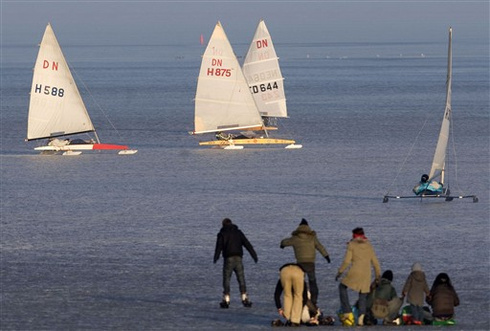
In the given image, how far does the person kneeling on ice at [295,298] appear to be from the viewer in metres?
27.3

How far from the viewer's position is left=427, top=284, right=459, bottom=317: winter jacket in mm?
27672

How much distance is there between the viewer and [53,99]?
2751 inches

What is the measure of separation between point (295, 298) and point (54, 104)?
43940 millimetres

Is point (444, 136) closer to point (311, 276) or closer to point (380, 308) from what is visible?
point (311, 276)

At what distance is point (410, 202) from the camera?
50125 millimetres

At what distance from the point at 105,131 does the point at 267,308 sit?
60209 mm

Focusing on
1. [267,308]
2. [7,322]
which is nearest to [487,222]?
[267,308]

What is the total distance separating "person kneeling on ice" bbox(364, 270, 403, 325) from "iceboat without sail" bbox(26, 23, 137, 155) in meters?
42.4

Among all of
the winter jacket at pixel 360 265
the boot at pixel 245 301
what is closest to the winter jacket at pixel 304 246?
the winter jacket at pixel 360 265

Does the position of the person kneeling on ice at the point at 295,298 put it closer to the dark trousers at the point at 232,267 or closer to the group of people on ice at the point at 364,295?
the group of people on ice at the point at 364,295

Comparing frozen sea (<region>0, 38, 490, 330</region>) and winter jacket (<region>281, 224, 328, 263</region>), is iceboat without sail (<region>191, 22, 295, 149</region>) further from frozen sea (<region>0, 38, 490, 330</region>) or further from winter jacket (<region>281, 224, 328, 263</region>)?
winter jacket (<region>281, 224, 328, 263</region>)

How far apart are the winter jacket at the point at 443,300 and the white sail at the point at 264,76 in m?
54.2

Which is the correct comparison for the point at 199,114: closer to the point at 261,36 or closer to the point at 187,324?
the point at 261,36

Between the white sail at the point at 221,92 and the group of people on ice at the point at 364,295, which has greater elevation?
the white sail at the point at 221,92
